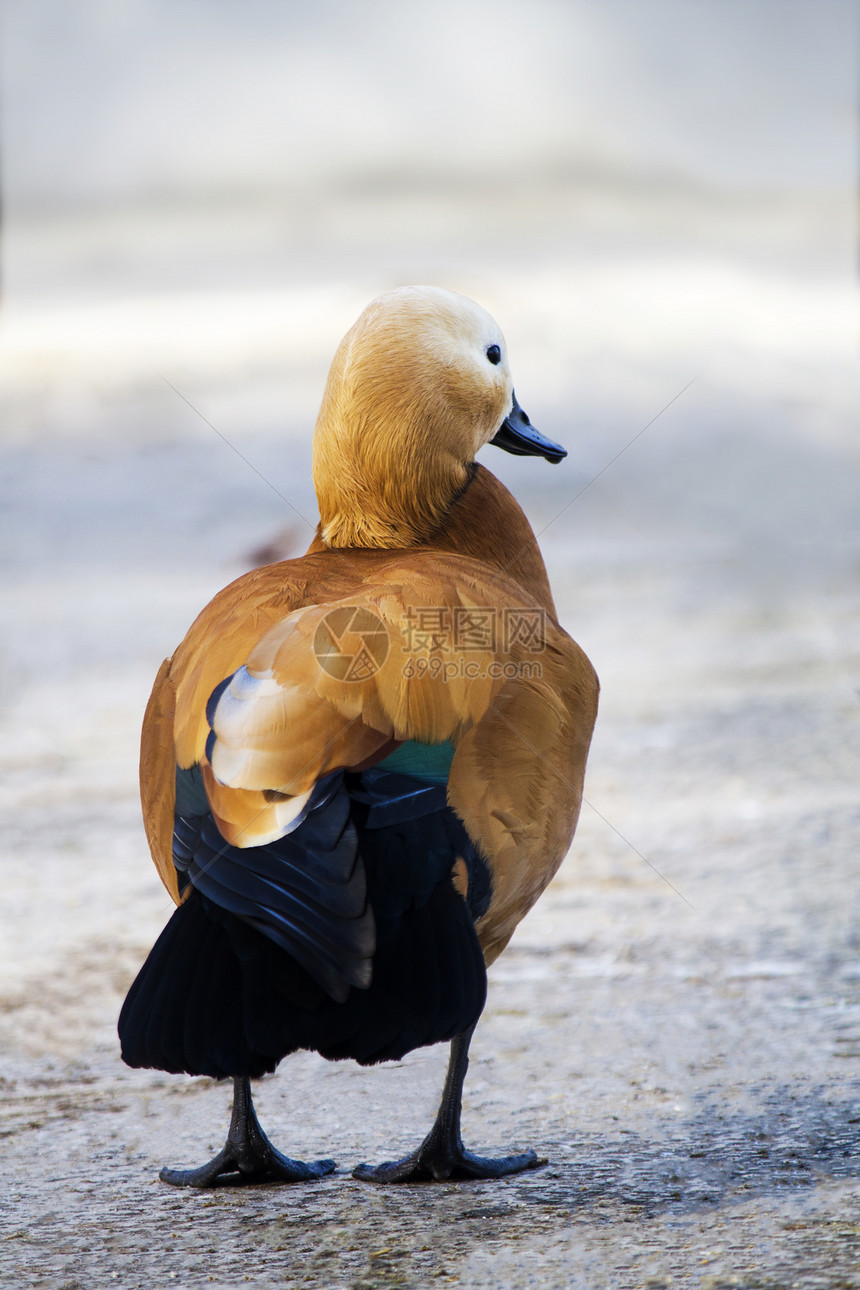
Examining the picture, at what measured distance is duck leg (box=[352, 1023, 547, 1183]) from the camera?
2289 mm

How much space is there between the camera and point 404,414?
8.45ft

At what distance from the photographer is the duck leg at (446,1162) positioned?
2289 mm

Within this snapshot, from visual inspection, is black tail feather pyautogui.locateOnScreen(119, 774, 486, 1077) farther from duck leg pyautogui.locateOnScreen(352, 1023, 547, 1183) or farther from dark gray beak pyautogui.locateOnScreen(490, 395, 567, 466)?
dark gray beak pyautogui.locateOnScreen(490, 395, 567, 466)

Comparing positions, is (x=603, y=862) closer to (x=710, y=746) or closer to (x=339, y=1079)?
(x=710, y=746)

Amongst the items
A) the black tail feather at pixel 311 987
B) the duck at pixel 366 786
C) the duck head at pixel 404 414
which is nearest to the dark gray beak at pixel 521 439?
the duck head at pixel 404 414

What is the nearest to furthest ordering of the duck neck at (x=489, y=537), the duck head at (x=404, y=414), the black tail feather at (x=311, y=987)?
1. the black tail feather at (x=311, y=987)
2. the duck head at (x=404, y=414)
3. the duck neck at (x=489, y=537)

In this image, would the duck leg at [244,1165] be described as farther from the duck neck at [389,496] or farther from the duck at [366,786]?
the duck neck at [389,496]

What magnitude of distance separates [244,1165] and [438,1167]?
0.33 meters

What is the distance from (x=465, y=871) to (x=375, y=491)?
2.91 ft

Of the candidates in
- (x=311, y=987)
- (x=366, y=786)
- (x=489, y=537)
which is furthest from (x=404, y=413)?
(x=311, y=987)

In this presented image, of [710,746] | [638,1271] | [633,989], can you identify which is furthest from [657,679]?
[638,1271]

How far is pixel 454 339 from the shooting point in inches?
103

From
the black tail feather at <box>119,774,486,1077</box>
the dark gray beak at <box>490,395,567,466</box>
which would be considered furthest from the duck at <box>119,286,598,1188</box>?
the dark gray beak at <box>490,395,567,466</box>

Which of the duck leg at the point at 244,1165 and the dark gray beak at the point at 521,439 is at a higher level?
the dark gray beak at the point at 521,439
